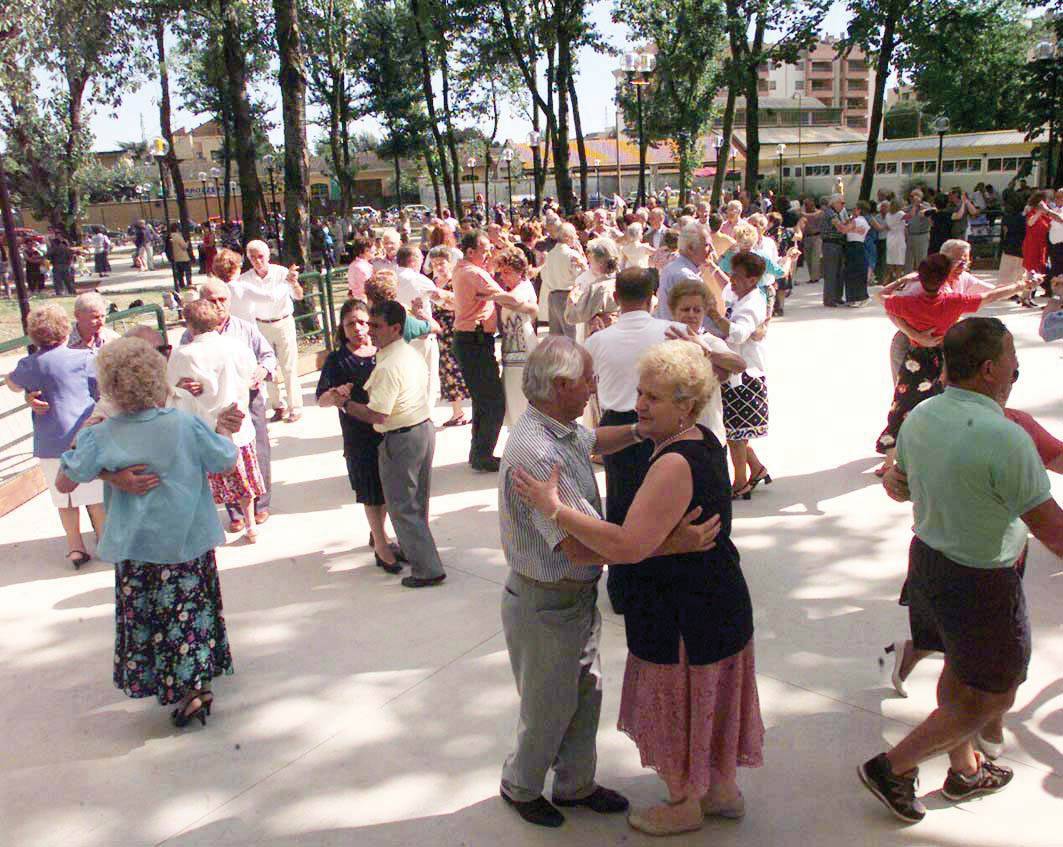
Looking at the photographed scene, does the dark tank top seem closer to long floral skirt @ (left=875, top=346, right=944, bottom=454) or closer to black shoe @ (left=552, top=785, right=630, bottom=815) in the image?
black shoe @ (left=552, top=785, right=630, bottom=815)

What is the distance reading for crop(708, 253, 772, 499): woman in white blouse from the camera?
536 cm

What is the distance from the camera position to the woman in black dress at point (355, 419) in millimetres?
4832

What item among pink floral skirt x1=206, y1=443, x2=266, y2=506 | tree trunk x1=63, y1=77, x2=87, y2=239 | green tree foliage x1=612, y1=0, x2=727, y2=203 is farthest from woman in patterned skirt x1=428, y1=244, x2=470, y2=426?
tree trunk x1=63, y1=77, x2=87, y2=239

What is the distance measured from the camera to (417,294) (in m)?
7.55

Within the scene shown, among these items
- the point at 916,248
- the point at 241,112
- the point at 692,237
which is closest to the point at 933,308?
the point at 692,237

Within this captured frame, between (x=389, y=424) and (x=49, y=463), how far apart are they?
2349 mm

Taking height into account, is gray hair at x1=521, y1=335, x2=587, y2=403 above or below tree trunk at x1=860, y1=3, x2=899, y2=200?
below

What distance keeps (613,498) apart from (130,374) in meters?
2.05

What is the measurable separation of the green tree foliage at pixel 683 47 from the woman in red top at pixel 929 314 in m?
22.4

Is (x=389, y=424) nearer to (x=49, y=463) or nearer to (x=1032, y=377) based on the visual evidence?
(x=49, y=463)

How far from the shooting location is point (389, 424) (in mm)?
4598

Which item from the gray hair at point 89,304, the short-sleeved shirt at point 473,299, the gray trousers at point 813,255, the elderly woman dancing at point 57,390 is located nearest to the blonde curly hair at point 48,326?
the elderly woman dancing at point 57,390

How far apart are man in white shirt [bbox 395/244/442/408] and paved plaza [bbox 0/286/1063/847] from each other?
1576mm

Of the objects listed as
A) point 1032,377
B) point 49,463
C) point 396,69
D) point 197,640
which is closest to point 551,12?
point 396,69
